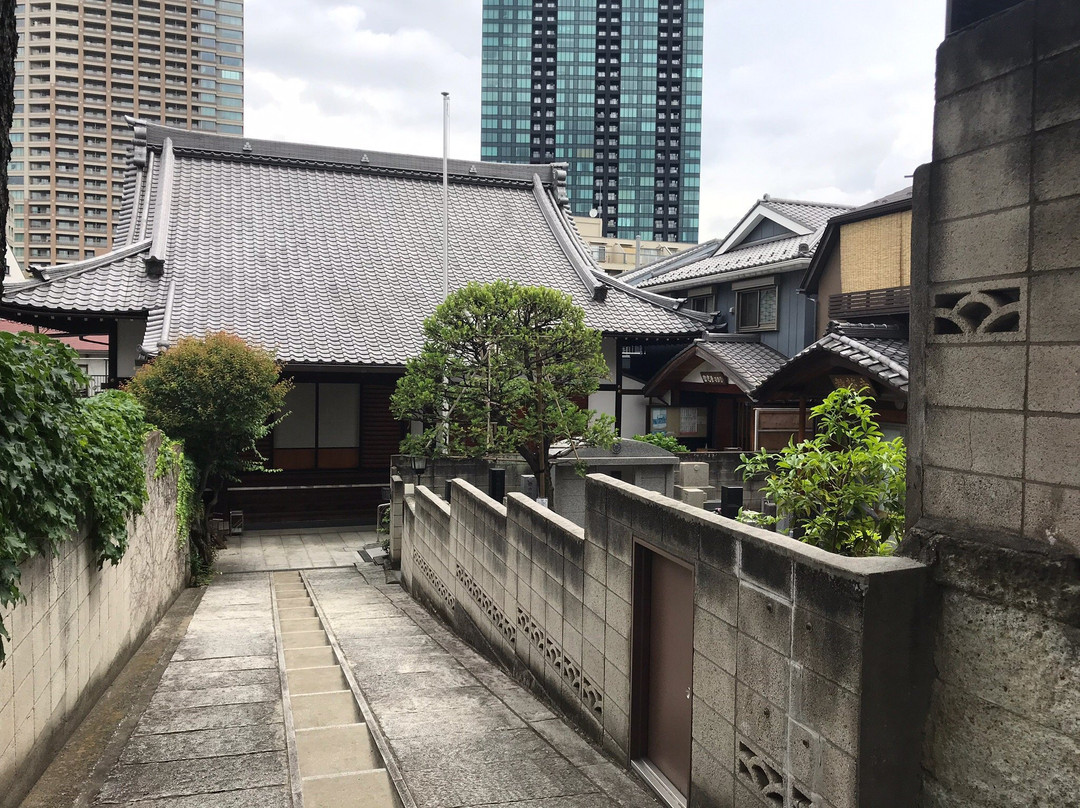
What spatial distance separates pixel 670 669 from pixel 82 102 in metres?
98.7

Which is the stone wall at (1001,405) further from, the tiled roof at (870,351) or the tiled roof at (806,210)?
the tiled roof at (806,210)

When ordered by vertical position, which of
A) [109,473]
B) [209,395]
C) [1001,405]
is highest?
[1001,405]

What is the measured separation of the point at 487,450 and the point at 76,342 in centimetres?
2806

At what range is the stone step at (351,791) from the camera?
16.8 ft

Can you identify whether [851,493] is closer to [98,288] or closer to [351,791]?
[351,791]

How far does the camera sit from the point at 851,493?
14.3 ft

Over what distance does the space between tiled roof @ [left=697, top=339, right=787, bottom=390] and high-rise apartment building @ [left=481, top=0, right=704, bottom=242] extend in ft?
262

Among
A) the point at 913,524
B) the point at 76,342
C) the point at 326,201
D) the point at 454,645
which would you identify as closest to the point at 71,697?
the point at 454,645

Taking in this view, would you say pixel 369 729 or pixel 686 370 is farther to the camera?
pixel 686 370

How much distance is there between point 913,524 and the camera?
3.87 m

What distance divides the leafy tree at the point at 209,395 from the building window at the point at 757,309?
13512mm

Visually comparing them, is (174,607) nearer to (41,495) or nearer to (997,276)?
(41,495)

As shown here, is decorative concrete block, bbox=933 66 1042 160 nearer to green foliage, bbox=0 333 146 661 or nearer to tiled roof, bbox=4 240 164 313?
green foliage, bbox=0 333 146 661

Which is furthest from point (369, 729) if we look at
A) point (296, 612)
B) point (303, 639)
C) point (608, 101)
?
point (608, 101)
